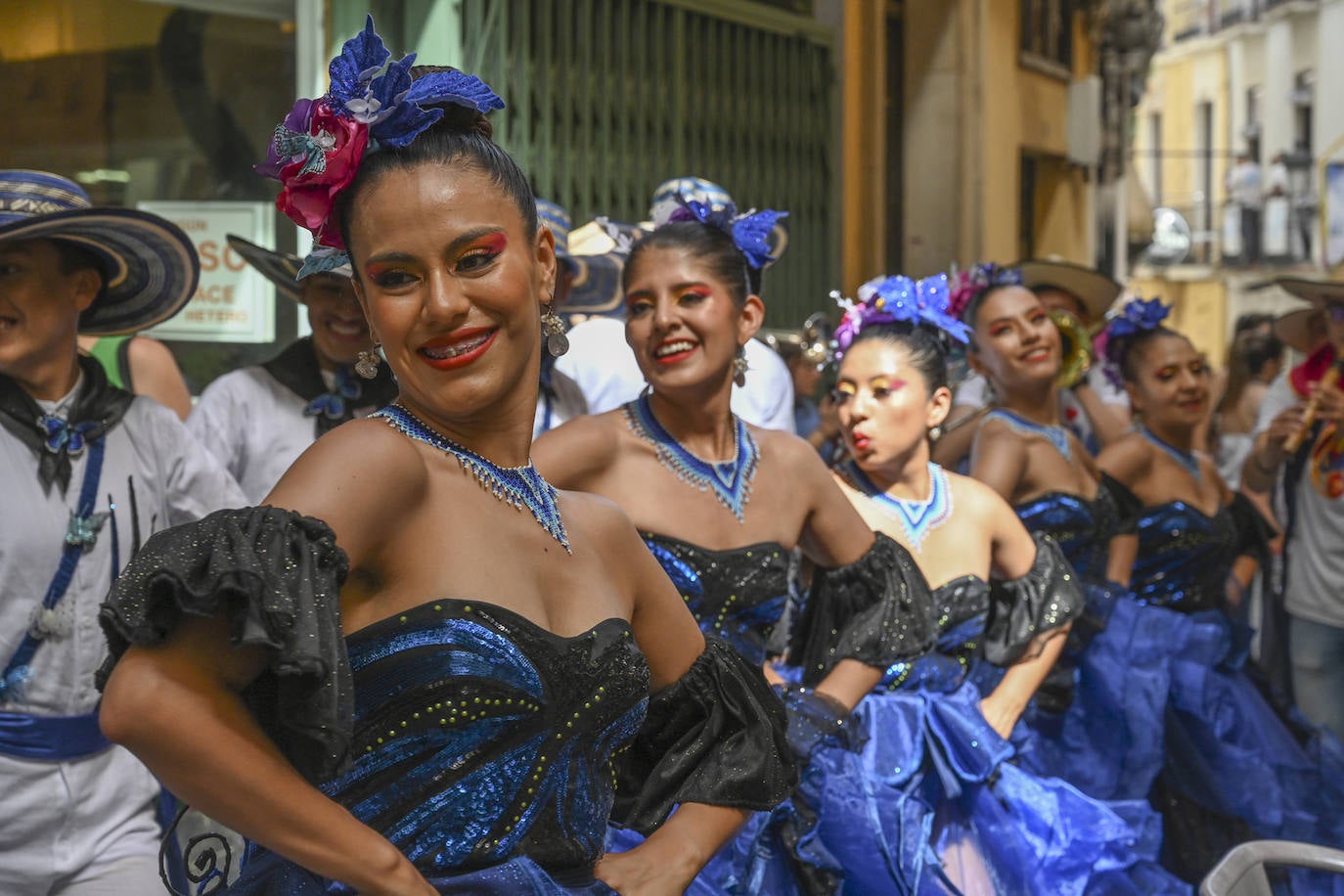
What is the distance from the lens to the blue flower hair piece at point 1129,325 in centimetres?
661

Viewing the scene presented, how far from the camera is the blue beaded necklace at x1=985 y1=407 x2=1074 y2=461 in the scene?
5.66 metres

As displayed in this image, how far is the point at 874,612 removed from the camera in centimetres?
378

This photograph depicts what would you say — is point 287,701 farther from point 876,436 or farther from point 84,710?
point 876,436

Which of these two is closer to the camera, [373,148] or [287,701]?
[287,701]

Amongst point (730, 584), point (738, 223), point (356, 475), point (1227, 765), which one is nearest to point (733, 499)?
point (730, 584)

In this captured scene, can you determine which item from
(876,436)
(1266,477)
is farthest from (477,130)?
(1266,477)

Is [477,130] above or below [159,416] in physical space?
above

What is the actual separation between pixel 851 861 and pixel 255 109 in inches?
193

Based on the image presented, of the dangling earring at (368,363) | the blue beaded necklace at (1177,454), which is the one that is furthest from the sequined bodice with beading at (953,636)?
the dangling earring at (368,363)

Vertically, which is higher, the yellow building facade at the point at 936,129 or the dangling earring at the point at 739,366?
the yellow building facade at the point at 936,129

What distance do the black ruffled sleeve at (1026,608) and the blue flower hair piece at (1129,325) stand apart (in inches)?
89.5

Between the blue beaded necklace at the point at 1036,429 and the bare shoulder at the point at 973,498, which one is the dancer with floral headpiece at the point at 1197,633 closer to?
the blue beaded necklace at the point at 1036,429

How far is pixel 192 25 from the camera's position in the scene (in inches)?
279

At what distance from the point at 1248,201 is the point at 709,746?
31910 mm
